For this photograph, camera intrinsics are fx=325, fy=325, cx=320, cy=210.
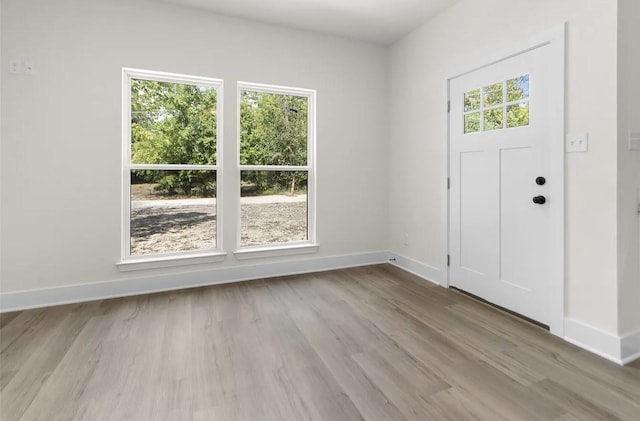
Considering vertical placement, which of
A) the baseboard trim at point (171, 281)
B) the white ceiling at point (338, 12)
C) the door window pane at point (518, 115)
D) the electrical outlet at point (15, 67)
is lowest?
the baseboard trim at point (171, 281)

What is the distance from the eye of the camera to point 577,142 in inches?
87.2

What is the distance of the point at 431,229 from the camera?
3.66 metres

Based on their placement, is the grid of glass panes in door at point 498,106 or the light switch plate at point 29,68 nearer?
the grid of glass panes in door at point 498,106

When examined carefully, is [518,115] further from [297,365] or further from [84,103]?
[84,103]

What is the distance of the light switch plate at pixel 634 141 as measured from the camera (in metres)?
2.07

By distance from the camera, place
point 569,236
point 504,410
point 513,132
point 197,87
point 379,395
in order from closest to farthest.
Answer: point 504,410
point 379,395
point 569,236
point 513,132
point 197,87

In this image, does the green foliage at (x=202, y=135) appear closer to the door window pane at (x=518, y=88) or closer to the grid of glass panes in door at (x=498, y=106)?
the grid of glass panes in door at (x=498, y=106)

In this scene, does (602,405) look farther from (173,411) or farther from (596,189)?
(173,411)

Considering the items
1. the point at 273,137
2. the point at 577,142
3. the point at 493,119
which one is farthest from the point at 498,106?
the point at 273,137

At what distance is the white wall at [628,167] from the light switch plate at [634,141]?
0.08 ft

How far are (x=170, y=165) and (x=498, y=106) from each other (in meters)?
3.18

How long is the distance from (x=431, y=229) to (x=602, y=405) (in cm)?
218

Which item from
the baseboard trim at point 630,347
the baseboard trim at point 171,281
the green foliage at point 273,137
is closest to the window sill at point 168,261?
the baseboard trim at point 171,281

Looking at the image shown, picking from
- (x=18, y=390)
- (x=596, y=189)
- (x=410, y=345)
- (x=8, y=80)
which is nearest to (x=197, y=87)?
(x=8, y=80)
